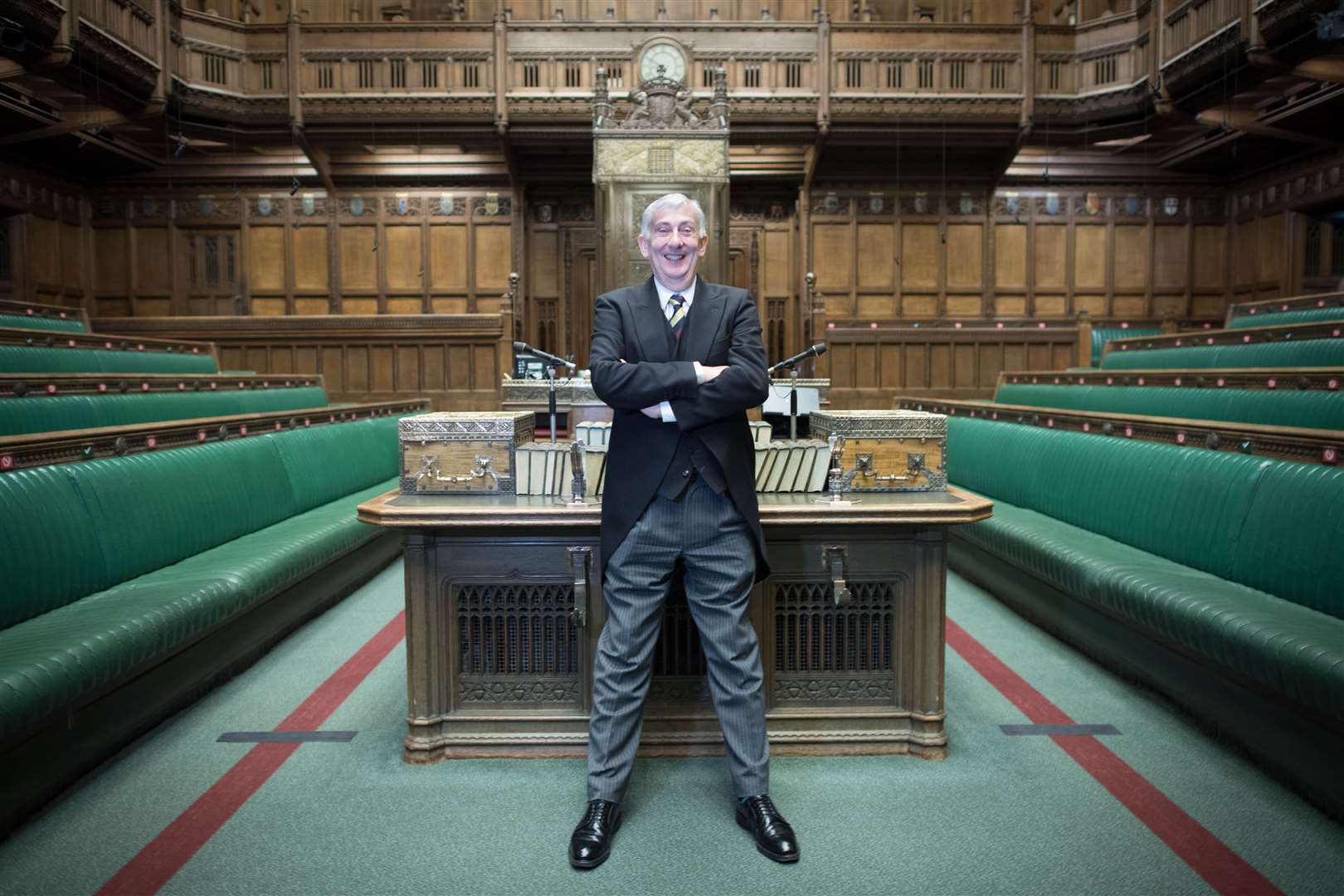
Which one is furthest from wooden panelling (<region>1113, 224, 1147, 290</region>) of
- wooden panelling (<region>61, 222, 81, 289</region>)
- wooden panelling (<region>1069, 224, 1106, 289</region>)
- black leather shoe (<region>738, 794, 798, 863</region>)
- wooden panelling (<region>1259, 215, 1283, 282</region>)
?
wooden panelling (<region>61, 222, 81, 289</region>)

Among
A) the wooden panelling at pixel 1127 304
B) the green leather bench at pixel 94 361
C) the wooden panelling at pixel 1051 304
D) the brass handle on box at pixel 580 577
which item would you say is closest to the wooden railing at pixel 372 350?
the green leather bench at pixel 94 361

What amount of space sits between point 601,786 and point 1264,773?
1950 millimetres

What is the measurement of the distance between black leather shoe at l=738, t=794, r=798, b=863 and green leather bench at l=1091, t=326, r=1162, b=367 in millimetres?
10922

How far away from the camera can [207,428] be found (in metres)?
4.16

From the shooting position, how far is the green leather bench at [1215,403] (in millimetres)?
3664

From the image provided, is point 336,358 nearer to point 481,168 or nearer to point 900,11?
point 481,168

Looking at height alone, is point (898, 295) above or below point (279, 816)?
above

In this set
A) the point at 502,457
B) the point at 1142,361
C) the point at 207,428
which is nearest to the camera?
the point at 502,457

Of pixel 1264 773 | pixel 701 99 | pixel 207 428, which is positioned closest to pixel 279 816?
pixel 207 428

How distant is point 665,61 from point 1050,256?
6341 mm

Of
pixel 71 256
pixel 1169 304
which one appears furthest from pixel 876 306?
pixel 71 256

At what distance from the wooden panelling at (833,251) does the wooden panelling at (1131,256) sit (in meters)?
3.54

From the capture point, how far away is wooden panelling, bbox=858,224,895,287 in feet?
40.2

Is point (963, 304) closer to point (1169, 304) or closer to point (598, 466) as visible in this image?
point (1169, 304)
